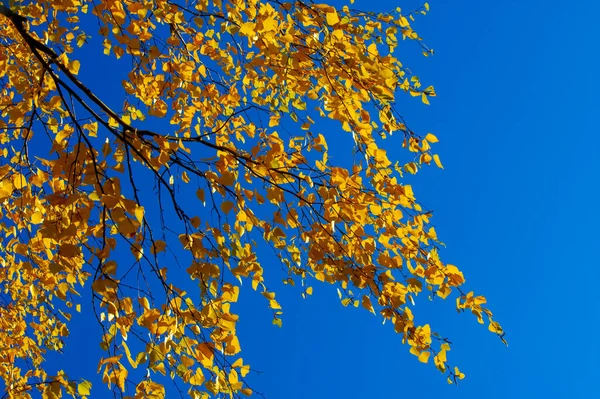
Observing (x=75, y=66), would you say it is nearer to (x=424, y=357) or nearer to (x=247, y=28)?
(x=247, y=28)

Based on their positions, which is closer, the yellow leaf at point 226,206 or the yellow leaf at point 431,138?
the yellow leaf at point 226,206

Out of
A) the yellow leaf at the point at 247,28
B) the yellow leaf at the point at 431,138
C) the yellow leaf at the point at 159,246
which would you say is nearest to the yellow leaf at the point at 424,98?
the yellow leaf at the point at 431,138

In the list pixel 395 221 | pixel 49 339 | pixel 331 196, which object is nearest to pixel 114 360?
pixel 331 196

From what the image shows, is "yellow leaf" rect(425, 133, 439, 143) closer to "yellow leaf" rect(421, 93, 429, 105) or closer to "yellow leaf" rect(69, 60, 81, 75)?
"yellow leaf" rect(421, 93, 429, 105)

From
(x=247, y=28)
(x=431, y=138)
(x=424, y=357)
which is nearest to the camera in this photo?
(x=247, y=28)

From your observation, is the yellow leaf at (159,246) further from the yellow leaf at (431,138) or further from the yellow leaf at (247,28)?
the yellow leaf at (431,138)

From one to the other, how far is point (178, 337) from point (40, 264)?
2415 millimetres

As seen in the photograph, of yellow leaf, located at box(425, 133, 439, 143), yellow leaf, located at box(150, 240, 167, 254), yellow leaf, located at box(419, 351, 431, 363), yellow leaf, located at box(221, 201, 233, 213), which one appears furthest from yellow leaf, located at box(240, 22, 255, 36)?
yellow leaf, located at box(419, 351, 431, 363)

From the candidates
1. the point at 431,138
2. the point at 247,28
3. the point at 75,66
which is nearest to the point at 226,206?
the point at 247,28

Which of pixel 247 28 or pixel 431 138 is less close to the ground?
pixel 431 138

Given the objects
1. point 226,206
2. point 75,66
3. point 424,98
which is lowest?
point 226,206

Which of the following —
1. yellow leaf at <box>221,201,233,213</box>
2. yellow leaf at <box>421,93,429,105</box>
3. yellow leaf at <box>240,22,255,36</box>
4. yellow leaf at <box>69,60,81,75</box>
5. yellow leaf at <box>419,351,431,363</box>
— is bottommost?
yellow leaf at <box>419,351,431,363</box>

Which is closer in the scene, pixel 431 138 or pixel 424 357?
pixel 424 357

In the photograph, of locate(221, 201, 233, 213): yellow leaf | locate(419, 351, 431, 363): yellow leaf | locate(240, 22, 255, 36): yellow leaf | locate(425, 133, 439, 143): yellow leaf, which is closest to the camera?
locate(240, 22, 255, 36): yellow leaf
